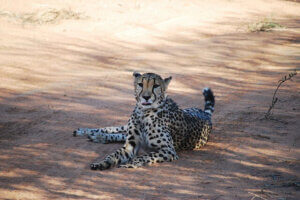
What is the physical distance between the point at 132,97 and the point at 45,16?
7645 millimetres

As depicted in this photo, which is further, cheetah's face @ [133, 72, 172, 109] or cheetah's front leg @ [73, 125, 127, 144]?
cheetah's front leg @ [73, 125, 127, 144]

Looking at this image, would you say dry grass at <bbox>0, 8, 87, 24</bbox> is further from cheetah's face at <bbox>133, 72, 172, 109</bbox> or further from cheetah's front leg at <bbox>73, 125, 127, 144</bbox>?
cheetah's face at <bbox>133, 72, 172, 109</bbox>

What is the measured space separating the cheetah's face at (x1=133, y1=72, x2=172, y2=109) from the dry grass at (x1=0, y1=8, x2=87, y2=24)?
939cm

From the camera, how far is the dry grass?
563 inches

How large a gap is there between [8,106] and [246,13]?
1412 centimetres

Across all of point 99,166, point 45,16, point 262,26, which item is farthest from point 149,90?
point 262,26

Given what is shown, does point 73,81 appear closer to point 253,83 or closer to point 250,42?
point 253,83

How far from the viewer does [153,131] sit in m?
5.78

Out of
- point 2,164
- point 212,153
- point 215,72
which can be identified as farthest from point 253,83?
point 2,164

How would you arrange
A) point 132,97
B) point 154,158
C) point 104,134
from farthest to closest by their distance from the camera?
point 132,97 → point 104,134 → point 154,158

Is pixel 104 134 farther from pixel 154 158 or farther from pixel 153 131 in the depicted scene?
pixel 154 158

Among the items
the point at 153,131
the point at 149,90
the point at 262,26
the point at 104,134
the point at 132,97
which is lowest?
the point at 104,134

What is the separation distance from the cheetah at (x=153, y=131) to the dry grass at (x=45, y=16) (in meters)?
8.93

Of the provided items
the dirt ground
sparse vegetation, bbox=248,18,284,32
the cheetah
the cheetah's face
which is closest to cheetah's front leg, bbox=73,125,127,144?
the cheetah
